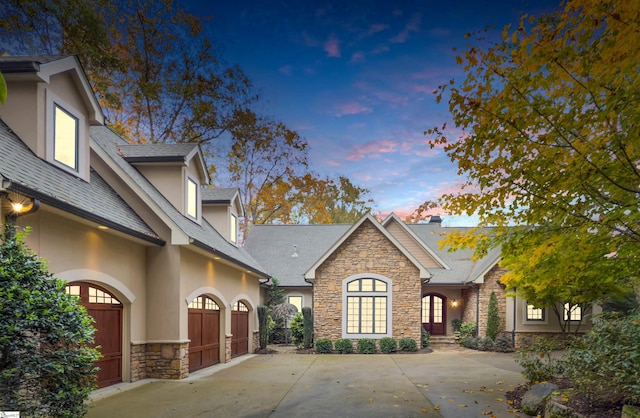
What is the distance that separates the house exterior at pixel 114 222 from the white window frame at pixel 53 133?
0.02m

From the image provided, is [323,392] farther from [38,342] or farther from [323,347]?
Answer: [323,347]

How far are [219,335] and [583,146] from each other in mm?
12704

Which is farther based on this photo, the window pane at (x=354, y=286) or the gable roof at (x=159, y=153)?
the window pane at (x=354, y=286)

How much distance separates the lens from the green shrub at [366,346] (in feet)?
61.6

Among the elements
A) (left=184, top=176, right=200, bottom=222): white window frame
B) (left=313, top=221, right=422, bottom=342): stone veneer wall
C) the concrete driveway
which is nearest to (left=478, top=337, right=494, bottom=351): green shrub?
(left=313, top=221, right=422, bottom=342): stone veneer wall

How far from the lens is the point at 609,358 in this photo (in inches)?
251

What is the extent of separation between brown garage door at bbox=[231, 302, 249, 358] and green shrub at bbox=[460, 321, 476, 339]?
10.6 meters

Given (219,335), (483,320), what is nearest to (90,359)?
(219,335)

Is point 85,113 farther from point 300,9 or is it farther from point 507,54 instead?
point 507,54

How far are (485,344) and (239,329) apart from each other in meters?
11.1

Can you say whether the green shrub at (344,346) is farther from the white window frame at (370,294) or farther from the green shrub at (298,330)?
the green shrub at (298,330)

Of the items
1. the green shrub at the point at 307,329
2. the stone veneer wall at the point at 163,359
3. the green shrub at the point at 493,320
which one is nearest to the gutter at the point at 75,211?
the stone veneer wall at the point at 163,359

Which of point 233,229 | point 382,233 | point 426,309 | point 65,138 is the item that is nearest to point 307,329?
point 382,233

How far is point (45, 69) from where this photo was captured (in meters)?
8.34
